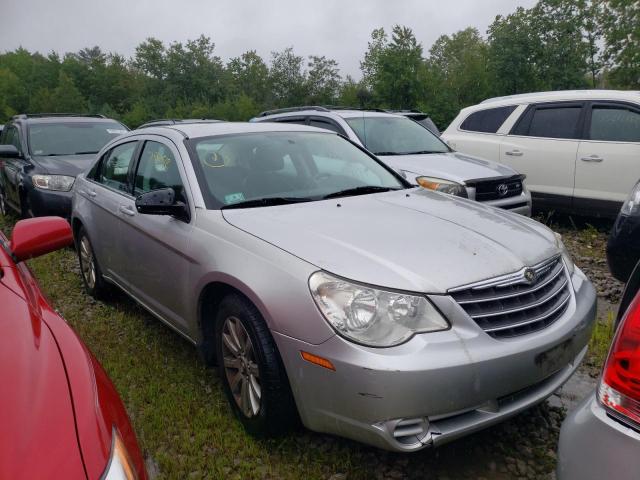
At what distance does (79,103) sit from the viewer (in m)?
51.1

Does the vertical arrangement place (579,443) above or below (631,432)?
below

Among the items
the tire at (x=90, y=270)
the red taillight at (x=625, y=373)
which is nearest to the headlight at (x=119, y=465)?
the red taillight at (x=625, y=373)

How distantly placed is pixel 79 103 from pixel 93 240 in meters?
52.3

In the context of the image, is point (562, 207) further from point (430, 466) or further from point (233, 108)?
point (233, 108)

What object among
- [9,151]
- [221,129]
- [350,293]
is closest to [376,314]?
[350,293]

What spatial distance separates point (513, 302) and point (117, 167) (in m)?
3.30

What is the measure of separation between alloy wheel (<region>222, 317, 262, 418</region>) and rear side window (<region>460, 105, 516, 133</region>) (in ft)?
19.2

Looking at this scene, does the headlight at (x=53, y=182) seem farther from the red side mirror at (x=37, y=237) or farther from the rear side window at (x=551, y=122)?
the rear side window at (x=551, y=122)

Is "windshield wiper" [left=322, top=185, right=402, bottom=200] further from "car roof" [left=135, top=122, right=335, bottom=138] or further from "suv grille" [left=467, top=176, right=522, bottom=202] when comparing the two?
"suv grille" [left=467, top=176, right=522, bottom=202]

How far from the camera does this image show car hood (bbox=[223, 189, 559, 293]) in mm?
2330

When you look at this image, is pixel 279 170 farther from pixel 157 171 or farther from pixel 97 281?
pixel 97 281

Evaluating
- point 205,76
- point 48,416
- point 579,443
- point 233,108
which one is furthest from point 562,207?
point 205,76

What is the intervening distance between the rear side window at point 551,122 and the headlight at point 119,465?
21.4 ft

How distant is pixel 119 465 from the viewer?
53.7 inches
